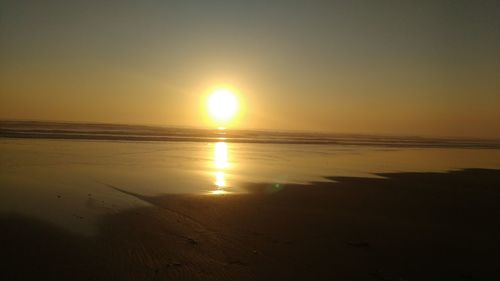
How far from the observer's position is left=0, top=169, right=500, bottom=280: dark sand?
275 inches

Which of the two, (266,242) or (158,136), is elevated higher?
(158,136)

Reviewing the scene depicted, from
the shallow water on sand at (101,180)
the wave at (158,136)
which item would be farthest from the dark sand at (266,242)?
the wave at (158,136)

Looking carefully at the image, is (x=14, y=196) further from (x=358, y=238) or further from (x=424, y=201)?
(x=424, y=201)

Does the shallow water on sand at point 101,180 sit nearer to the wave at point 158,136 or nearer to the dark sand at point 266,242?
the dark sand at point 266,242

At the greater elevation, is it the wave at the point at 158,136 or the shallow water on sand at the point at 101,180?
the wave at the point at 158,136

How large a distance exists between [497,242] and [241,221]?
6.06m

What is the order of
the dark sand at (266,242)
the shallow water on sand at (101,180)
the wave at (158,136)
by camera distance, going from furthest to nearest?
1. the wave at (158,136)
2. the shallow water on sand at (101,180)
3. the dark sand at (266,242)

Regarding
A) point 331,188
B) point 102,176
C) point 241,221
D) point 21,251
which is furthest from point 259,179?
point 21,251

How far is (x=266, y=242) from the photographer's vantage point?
872 cm

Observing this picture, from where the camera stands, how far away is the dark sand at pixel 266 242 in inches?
275

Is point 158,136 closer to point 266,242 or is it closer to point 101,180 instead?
point 101,180

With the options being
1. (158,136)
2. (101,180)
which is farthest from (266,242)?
(158,136)

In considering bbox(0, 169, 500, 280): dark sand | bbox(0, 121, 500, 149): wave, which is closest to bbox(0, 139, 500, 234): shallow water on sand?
bbox(0, 169, 500, 280): dark sand

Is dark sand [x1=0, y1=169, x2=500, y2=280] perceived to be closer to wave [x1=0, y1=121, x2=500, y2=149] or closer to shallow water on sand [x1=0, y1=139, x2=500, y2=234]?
shallow water on sand [x1=0, y1=139, x2=500, y2=234]
